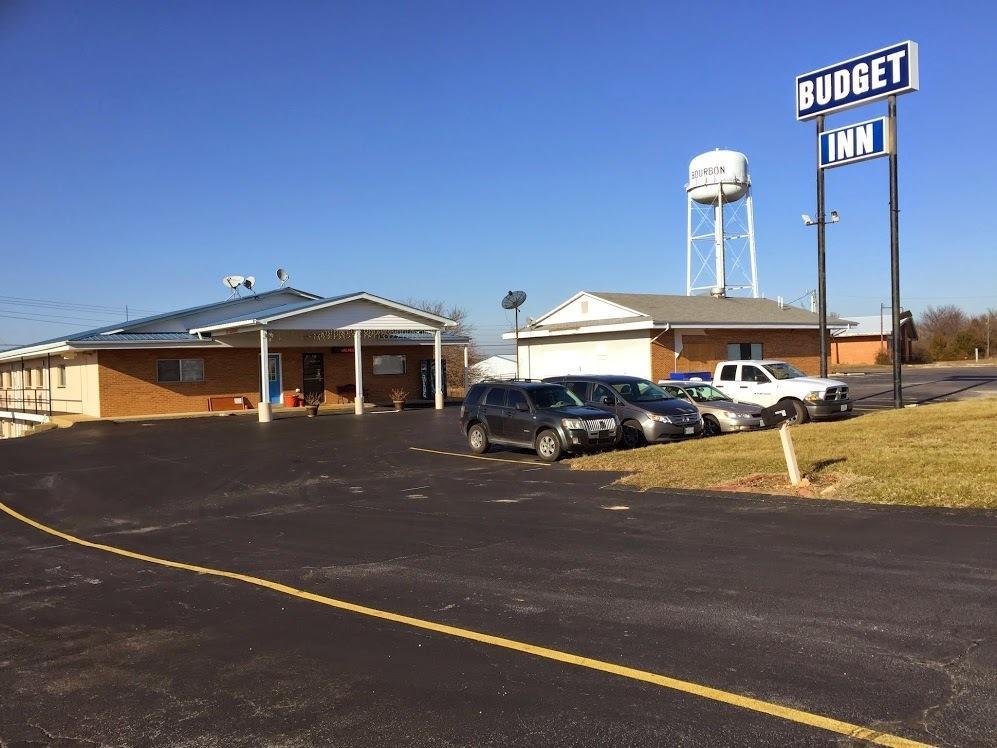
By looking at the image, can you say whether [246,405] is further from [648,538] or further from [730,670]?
[730,670]

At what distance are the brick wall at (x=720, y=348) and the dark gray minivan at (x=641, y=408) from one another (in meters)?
14.3

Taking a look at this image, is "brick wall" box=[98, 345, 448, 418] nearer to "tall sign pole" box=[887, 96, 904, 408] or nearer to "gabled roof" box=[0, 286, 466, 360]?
"gabled roof" box=[0, 286, 466, 360]

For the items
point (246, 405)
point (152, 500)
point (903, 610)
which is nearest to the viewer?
point (903, 610)

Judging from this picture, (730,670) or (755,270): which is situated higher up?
(755,270)

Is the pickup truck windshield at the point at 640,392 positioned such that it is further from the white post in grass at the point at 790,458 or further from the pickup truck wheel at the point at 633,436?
the white post in grass at the point at 790,458

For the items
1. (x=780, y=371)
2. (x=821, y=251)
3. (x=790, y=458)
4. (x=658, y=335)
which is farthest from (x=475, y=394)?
(x=658, y=335)

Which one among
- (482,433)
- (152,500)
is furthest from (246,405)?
(152,500)

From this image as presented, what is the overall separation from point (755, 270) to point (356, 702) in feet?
160

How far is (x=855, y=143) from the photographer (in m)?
22.5

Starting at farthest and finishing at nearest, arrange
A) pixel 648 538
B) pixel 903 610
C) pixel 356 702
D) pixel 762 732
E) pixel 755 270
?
pixel 755 270, pixel 648 538, pixel 903 610, pixel 356 702, pixel 762 732

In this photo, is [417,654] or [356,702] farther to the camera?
[417,654]

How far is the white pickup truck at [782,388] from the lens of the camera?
20.3m

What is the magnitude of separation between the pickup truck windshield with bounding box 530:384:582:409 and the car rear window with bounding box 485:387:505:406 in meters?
0.77

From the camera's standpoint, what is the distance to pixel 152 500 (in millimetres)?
13461
